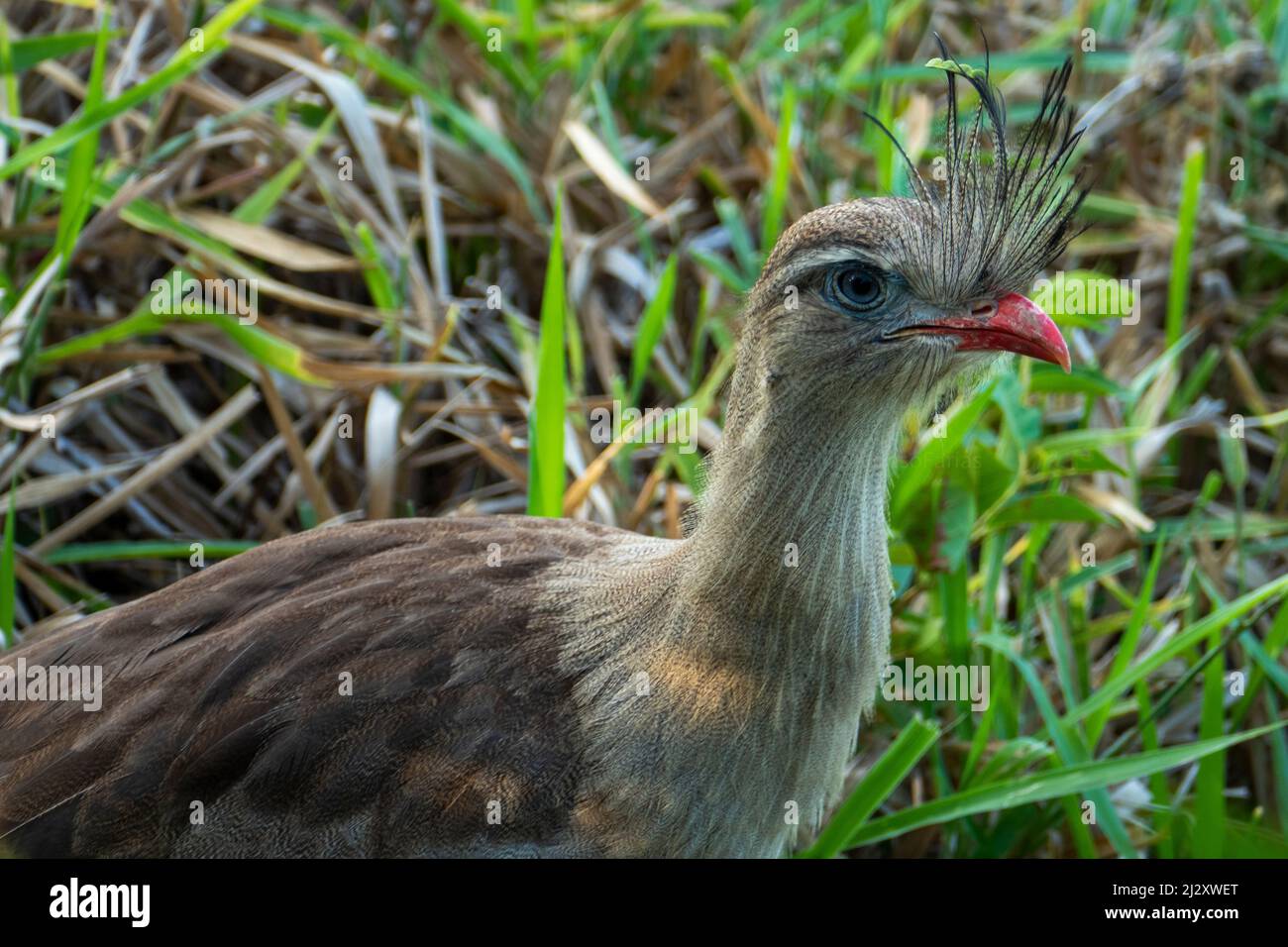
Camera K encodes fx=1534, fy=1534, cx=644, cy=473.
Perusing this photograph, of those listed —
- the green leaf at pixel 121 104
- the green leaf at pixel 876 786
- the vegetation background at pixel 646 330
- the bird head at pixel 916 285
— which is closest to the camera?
the bird head at pixel 916 285

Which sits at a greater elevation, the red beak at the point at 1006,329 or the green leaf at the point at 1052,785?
the red beak at the point at 1006,329

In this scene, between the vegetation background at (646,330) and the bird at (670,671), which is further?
the vegetation background at (646,330)

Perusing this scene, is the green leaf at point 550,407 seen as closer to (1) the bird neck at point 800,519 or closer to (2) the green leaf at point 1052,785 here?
(1) the bird neck at point 800,519

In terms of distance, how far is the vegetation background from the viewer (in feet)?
8.52

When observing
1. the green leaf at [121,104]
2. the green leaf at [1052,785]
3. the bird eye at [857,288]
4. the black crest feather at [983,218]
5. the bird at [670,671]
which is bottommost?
the green leaf at [1052,785]

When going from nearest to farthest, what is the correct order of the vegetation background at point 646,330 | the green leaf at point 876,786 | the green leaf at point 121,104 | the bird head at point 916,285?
the bird head at point 916,285, the green leaf at point 876,786, the vegetation background at point 646,330, the green leaf at point 121,104

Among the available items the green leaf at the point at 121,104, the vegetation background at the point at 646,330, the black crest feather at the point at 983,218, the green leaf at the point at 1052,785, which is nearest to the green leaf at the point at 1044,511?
the vegetation background at the point at 646,330

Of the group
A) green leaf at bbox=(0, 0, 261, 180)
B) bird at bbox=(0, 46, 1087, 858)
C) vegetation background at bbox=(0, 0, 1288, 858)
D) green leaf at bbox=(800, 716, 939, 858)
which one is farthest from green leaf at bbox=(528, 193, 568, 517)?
green leaf at bbox=(0, 0, 261, 180)

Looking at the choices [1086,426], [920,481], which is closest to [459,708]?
[920,481]

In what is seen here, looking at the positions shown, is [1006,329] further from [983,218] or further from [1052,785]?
[1052,785]

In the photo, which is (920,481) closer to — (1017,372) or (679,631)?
(1017,372)

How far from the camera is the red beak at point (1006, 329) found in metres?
1.98

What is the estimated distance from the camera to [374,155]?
3.28 meters

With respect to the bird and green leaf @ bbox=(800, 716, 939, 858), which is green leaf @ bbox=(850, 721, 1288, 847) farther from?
the bird
